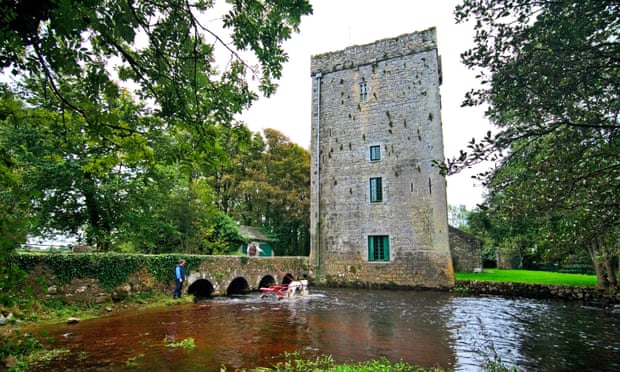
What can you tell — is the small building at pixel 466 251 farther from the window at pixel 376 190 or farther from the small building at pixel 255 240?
the small building at pixel 255 240

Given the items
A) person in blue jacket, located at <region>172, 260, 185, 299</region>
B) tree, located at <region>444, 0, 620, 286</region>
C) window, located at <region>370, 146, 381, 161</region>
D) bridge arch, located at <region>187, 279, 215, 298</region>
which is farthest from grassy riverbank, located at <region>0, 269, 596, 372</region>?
window, located at <region>370, 146, 381, 161</region>

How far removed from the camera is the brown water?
570 cm

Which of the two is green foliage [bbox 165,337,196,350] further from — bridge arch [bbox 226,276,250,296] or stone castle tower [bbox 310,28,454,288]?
stone castle tower [bbox 310,28,454,288]

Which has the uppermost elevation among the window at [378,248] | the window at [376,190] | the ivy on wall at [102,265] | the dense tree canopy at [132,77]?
the window at [376,190]

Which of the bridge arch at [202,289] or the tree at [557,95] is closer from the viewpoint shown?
the tree at [557,95]

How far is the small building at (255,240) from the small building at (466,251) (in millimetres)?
13405

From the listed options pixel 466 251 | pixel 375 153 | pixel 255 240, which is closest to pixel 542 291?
pixel 466 251

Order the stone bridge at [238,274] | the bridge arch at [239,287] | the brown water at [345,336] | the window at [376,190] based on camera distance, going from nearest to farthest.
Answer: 1. the brown water at [345,336]
2. the stone bridge at [238,274]
3. the bridge arch at [239,287]
4. the window at [376,190]

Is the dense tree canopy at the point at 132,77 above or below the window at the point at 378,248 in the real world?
above

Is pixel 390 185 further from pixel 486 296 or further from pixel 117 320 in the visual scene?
pixel 117 320

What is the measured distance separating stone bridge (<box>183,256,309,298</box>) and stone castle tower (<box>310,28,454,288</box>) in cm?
159

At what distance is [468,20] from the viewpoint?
5.07 metres

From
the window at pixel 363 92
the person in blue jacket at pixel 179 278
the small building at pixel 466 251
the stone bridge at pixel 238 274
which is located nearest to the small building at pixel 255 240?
the stone bridge at pixel 238 274

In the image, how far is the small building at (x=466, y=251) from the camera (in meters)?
21.3
